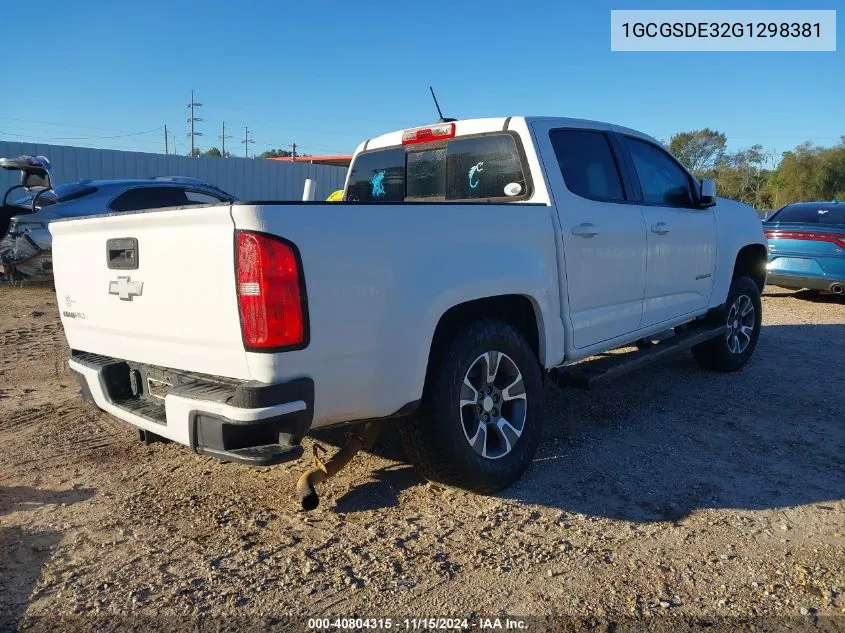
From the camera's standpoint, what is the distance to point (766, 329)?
27.5 ft

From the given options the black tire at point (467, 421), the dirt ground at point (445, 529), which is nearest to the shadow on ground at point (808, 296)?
the dirt ground at point (445, 529)

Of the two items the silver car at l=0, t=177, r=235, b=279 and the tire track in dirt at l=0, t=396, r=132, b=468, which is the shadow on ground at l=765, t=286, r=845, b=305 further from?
the tire track in dirt at l=0, t=396, r=132, b=468

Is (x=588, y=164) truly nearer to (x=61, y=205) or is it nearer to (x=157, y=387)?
(x=157, y=387)

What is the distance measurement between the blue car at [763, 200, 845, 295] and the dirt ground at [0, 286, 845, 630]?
571cm

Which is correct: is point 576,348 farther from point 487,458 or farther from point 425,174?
point 425,174

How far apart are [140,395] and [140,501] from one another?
575 mm

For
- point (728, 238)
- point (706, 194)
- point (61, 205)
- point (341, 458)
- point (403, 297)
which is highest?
point (61, 205)

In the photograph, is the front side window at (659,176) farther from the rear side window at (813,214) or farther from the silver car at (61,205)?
the rear side window at (813,214)

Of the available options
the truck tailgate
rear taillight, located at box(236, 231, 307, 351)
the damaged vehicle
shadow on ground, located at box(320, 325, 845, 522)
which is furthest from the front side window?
the damaged vehicle

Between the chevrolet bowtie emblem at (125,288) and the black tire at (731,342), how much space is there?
4.76 m

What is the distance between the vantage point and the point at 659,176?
506 cm

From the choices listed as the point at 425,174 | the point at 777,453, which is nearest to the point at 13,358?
the point at 425,174

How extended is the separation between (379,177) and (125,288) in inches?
94.7

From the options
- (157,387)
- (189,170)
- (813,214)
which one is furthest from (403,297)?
(189,170)
